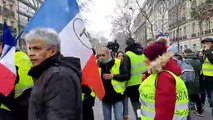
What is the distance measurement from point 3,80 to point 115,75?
10.7 ft

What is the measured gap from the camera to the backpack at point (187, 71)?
991cm

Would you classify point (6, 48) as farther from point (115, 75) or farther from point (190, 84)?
point (190, 84)

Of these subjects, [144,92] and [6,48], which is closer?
[144,92]

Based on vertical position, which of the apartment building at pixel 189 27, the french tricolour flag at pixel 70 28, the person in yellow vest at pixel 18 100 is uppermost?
the apartment building at pixel 189 27

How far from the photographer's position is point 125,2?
55.2 metres

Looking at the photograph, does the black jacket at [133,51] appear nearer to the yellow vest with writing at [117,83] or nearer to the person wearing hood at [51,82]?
the yellow vest with writing at [117,83]

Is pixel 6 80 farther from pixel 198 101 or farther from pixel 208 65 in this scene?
pixel 198 101

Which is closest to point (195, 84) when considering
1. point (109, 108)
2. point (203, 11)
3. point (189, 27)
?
point (109, 108)

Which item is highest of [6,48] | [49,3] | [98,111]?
[49,3]

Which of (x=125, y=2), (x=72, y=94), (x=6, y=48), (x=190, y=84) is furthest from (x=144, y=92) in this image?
(x=125, y=2)

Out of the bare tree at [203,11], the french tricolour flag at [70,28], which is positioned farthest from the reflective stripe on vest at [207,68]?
the bare tree at [203,11]

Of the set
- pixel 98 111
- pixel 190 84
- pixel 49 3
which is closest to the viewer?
pixel 49 3

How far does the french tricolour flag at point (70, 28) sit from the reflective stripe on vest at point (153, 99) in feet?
2.43

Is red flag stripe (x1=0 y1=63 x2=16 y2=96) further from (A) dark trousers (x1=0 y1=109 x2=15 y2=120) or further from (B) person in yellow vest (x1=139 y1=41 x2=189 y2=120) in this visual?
(B) person in yellow vest (x1=139 y1=41 x2=189 y2=120)
